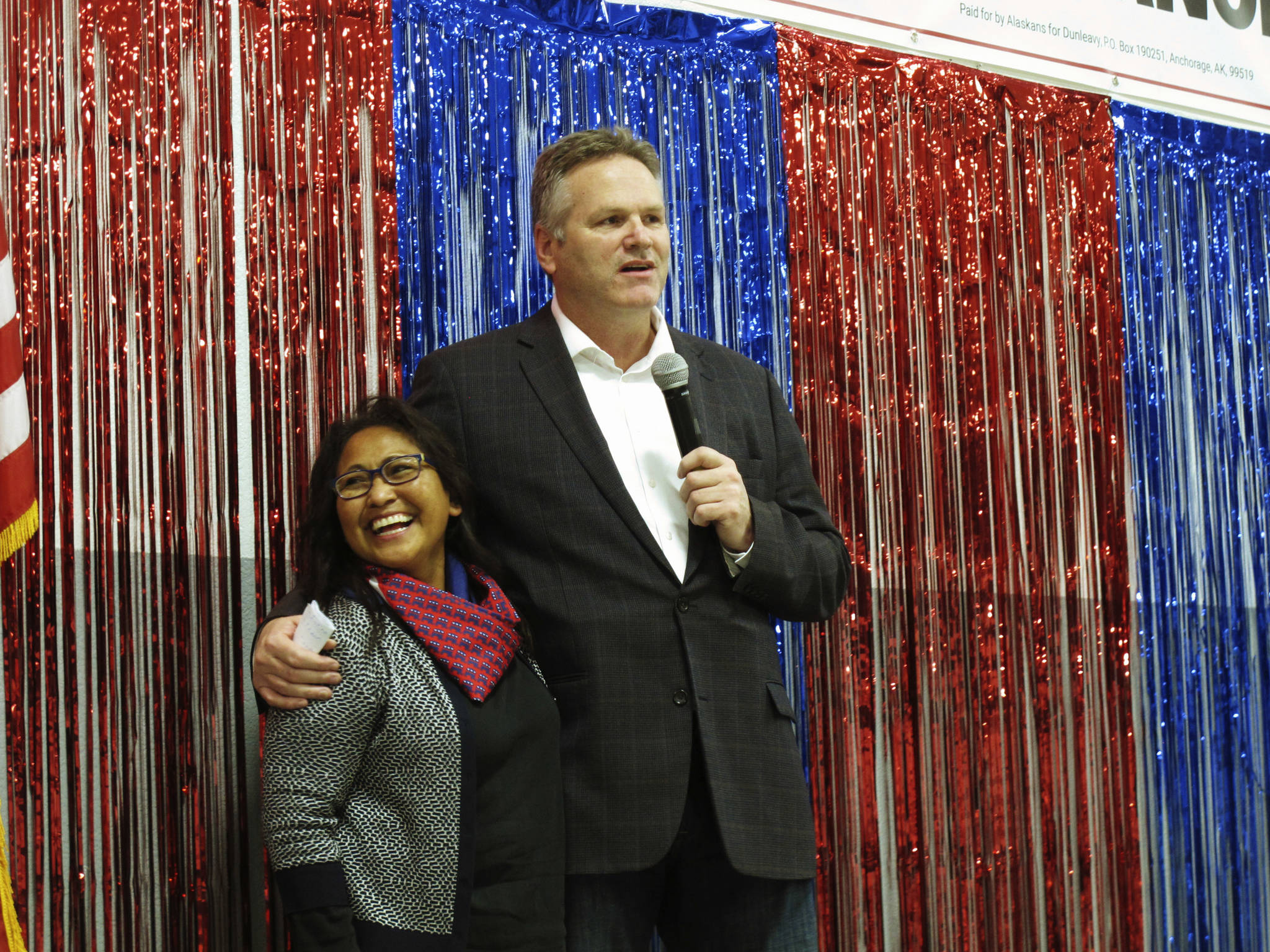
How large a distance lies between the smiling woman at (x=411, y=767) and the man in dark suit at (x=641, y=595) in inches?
3.2

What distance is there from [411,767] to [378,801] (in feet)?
0.24

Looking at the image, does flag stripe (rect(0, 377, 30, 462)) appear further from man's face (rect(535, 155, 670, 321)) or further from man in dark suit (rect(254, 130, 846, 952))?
man's face (rect(535, 155, 670, 321))

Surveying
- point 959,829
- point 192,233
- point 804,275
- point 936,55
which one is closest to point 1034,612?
point 959,829

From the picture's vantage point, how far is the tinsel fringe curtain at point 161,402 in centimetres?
245

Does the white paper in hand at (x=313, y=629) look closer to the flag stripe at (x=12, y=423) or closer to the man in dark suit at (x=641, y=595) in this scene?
the man in dark suit at (x=641, y=595)

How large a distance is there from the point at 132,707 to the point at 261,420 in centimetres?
54

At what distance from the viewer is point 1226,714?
3561 millimetres

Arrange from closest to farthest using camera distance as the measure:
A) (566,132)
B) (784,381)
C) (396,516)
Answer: (396,516)
(566,132)
(784,381)

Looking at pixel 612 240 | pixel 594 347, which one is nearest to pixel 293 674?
pixel 594 347

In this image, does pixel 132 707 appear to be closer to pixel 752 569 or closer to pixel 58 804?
pixel 58 804

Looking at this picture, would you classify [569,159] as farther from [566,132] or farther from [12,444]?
[12,444]

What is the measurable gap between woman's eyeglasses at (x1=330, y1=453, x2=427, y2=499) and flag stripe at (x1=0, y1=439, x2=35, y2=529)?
51 centimetres

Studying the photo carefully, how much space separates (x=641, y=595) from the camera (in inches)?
86.4

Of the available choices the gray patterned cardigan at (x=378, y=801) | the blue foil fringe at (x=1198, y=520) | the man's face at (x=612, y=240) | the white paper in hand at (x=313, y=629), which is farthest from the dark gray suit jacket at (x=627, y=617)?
the blue foil fringe at (x=1198, y=520)
